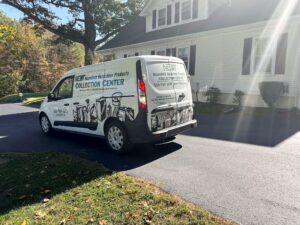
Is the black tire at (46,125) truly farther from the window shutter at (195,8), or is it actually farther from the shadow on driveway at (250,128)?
the window shutter at (195,8)

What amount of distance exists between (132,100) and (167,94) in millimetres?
838

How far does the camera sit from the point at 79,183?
468 centimetres

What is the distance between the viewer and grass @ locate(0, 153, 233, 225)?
3.51m

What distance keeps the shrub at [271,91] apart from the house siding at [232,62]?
406 millimetres

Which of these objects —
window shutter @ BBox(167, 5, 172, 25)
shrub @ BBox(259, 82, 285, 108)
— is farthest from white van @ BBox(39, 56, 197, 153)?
window shutter @ BBox(167, 5, 172, 25)

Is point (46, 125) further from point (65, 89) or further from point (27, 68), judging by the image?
point (27, 68)

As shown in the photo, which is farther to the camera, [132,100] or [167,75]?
[167,75]

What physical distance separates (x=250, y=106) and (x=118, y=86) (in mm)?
8734

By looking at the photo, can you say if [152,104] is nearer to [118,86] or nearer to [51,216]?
[118,86]

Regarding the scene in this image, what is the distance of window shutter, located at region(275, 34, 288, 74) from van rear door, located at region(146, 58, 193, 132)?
22.8 feet

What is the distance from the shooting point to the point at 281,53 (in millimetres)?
11828

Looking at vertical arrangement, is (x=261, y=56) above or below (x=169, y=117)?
above

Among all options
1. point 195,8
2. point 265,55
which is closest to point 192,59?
point 195,8

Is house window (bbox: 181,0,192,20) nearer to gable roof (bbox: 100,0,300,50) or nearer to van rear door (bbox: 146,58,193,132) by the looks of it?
gable roof (bbox: 100,0,300,50)
